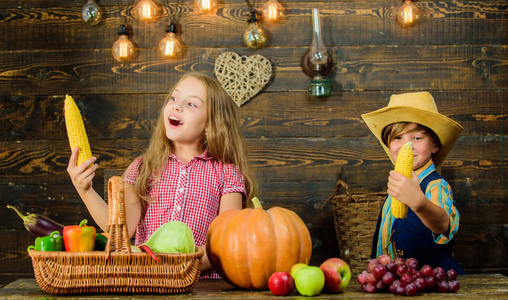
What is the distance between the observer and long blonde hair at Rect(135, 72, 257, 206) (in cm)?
197

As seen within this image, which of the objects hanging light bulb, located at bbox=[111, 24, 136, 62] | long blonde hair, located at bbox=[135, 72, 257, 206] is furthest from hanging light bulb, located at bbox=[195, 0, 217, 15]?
long blonde hair, located at bbox=[135, 72, 257, 206]

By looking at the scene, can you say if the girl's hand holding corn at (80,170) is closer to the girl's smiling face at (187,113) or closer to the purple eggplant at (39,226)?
the purple eggplant at (39,226)

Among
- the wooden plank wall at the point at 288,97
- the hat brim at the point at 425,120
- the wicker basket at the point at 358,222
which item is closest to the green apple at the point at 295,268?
the hat brim at the point at 425,120

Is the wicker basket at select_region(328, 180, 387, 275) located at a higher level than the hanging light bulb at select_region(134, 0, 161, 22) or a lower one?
lower

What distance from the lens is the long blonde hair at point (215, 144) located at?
1.97m

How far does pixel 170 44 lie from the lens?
9.53ft

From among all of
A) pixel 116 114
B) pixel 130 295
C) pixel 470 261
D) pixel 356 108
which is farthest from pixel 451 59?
pixel 130 295

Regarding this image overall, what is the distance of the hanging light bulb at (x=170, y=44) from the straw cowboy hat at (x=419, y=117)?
1399 millimetres

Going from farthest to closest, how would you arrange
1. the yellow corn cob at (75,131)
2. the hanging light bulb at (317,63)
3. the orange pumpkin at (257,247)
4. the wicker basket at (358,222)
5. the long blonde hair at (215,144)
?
1. the hanging light bulb at (317,63)
2. the wicker basket at (358,222)
3. the long blonde hair at (215,144)
4. the yellow corn cob at (75,131)
5. the orange pumpkin at (257,247)

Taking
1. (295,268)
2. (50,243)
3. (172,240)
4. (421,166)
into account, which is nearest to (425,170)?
(421,166)

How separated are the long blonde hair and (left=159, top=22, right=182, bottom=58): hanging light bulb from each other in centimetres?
93

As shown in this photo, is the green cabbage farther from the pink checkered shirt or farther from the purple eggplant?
the pink checkered shirt

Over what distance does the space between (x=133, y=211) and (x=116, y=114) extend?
122cm

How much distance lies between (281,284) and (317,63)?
6.05 feet
